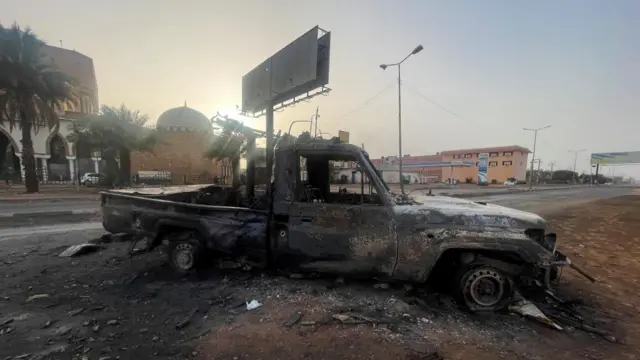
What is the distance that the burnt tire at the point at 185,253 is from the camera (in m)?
4.54

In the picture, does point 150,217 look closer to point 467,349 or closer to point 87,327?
point 87,327

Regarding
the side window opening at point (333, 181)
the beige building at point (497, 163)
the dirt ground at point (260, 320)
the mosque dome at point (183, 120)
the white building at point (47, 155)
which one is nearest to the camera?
the dirt ground at point (260, 320)

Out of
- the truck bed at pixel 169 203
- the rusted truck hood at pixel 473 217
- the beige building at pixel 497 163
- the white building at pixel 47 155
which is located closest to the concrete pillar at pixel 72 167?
the white building at pixel 47 155

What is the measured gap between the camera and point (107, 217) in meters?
5.18

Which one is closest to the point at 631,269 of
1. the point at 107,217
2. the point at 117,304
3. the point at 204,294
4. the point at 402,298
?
the point at 402,298

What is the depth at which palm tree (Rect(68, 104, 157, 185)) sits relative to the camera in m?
22.7

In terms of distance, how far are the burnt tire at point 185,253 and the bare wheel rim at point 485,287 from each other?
362cm

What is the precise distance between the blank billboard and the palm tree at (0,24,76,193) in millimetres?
13206

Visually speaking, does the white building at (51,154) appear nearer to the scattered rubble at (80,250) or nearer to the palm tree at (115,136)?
the palm tree at (115,136)

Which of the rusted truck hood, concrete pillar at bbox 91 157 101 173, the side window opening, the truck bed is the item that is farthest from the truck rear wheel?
concrete pillar at bbox 91 157 101 173

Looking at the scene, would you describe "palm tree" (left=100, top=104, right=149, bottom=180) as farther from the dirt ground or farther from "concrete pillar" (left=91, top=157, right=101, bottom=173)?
the dirt ground

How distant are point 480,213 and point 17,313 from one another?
540 centimetres

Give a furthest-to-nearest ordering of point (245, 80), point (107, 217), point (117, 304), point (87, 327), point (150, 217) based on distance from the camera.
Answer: point (245, 80)
point (107, 217)
point (150, 217)
point (117, 304)
point (87, 327)

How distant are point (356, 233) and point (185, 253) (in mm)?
2599
